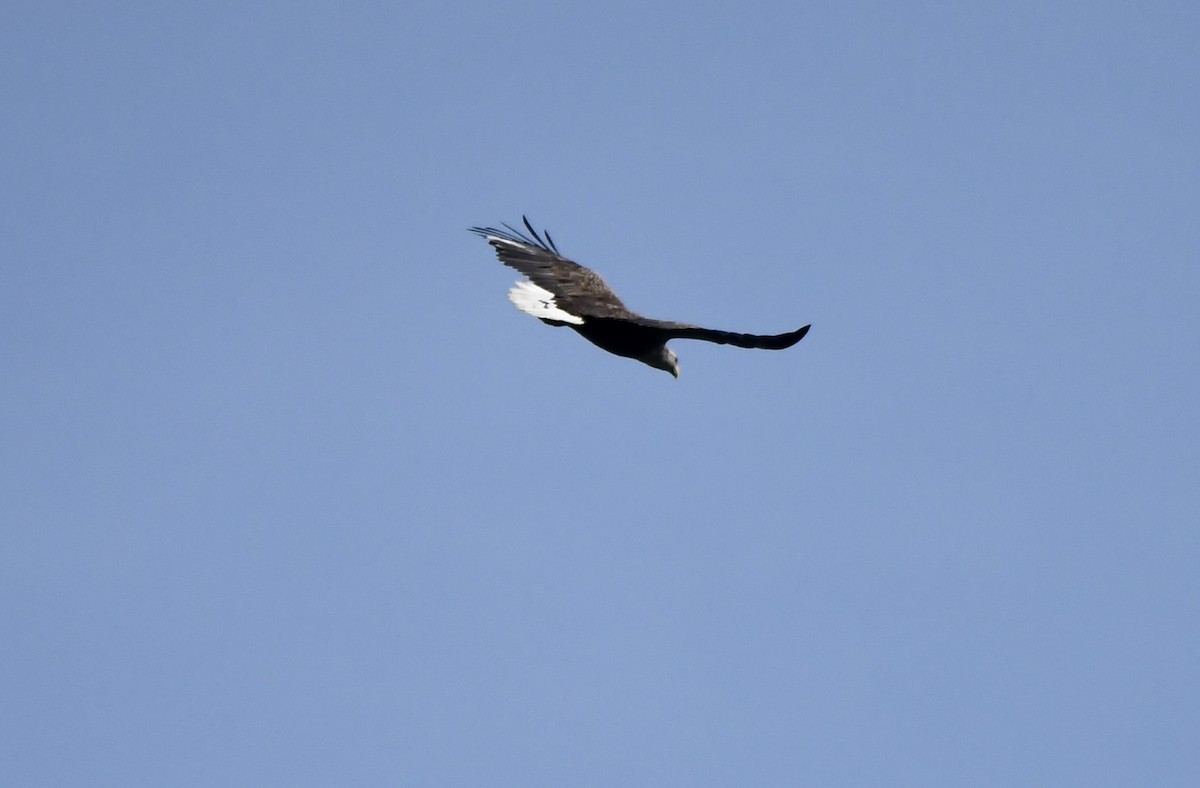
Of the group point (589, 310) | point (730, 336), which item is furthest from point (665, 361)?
point (730, 336)

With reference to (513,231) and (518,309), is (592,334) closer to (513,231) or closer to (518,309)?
(518,309)

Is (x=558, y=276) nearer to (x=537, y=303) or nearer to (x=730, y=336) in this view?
(x=537, y=303)

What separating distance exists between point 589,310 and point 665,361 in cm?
147

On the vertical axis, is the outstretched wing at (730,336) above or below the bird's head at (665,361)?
below

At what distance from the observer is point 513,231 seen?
26.1 m

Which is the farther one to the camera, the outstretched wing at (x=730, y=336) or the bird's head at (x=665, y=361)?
the bird's head at (x=665, y=361)

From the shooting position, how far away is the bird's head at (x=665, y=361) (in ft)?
68.8

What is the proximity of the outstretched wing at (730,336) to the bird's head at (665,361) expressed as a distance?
1679mm

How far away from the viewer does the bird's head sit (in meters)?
21.0

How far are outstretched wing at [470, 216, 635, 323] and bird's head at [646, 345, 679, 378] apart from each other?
77 centimetres

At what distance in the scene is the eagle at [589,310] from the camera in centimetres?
1792

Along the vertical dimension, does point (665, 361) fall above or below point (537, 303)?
below

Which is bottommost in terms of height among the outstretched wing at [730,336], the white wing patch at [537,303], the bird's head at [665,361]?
the outstretched wing at [730,336]

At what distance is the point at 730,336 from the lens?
17422 mm
